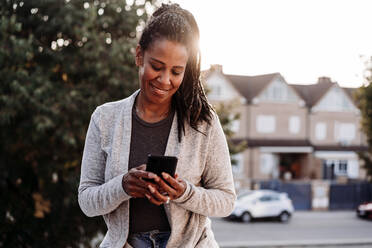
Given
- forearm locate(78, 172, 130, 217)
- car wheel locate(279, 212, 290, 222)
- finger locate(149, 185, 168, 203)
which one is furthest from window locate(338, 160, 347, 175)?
finger locate(149, 185, 168, 203)

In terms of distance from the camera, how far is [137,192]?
1.66m

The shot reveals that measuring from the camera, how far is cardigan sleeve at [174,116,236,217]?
1800 millimetres

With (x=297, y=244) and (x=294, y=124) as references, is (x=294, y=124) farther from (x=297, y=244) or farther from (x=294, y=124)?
(x=297, y=244)

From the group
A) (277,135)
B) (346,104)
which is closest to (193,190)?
(277,135)

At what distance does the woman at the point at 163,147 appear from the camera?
178 cm

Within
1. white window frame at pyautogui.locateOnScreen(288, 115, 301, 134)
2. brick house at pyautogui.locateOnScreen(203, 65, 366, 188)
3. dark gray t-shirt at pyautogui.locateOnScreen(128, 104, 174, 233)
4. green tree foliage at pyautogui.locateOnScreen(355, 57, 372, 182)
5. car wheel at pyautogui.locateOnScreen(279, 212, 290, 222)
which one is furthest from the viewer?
white window frame at pyautogui.locateOnScreen(288, 115, 301, 134)

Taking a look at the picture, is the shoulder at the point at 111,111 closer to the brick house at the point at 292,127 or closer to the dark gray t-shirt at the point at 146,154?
the dark gray t-shirt at the point at 146,154

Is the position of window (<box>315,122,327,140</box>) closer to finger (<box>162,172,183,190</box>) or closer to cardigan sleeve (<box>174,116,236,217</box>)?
cardigan sleeve (<box>174,116,236,217</box>)

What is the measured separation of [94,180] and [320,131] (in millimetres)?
34764

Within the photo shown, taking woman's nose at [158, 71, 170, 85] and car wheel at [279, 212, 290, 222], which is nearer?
woman's nose at [158, 71, 170, 85]

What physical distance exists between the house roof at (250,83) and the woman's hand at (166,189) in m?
30.8

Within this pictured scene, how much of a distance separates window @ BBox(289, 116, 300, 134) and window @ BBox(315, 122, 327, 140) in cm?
187

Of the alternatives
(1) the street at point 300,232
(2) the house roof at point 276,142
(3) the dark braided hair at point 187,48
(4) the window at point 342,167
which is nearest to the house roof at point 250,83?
(2) the house roof at point 276,142

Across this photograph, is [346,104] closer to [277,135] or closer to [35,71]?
[277,135]
